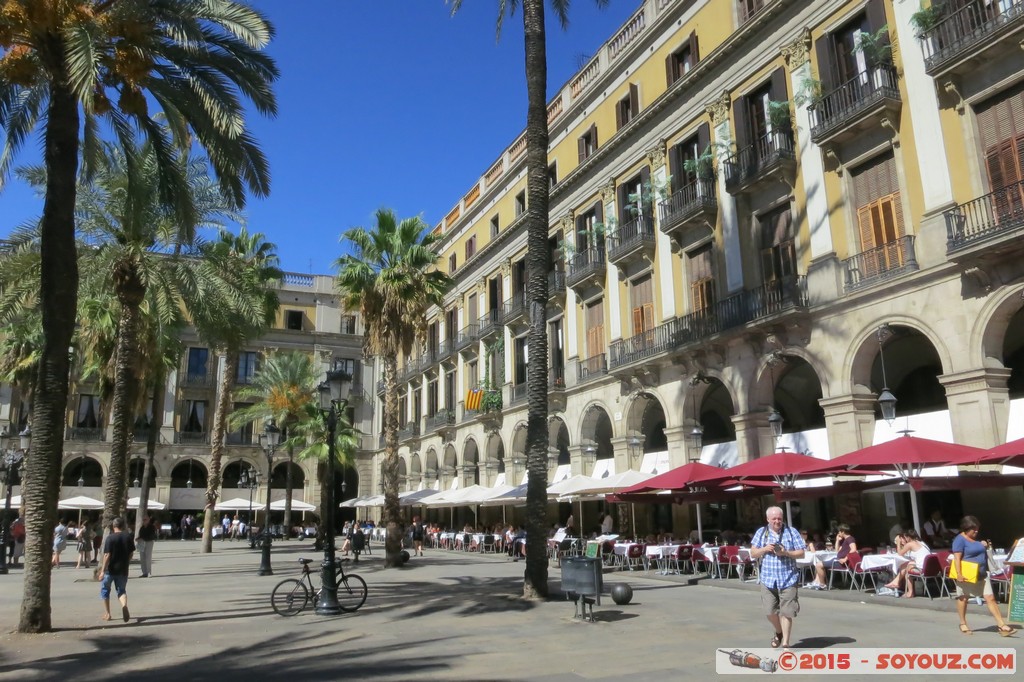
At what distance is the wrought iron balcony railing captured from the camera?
14.6m

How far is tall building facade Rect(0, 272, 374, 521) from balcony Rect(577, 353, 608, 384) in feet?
Answer: 68.1

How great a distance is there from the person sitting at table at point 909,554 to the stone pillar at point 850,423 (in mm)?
4788

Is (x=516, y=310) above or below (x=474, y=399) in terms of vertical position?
above

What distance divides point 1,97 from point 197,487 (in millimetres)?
44065

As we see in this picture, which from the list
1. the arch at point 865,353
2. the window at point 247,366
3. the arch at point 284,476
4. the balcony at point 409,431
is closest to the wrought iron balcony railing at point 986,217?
the arch at point 865,353

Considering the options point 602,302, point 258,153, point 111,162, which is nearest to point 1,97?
point 258,153

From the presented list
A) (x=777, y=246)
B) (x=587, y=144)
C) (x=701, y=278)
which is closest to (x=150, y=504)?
(x=587, y=144)

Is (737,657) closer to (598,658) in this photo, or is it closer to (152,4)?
(598,658)

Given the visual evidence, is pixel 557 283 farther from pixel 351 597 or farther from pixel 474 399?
pixel 351 597

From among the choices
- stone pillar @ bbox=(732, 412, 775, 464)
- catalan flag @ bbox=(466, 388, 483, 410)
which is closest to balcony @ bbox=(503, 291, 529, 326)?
catalan flag @ bbox=(466, 388, 483, 410)

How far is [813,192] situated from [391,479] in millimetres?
14584

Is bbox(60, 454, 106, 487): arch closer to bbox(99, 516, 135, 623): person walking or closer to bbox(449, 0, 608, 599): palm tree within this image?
bbox(99, 516, 135, 623): person walking

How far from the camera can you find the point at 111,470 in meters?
19.3

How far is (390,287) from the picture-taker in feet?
81.8
